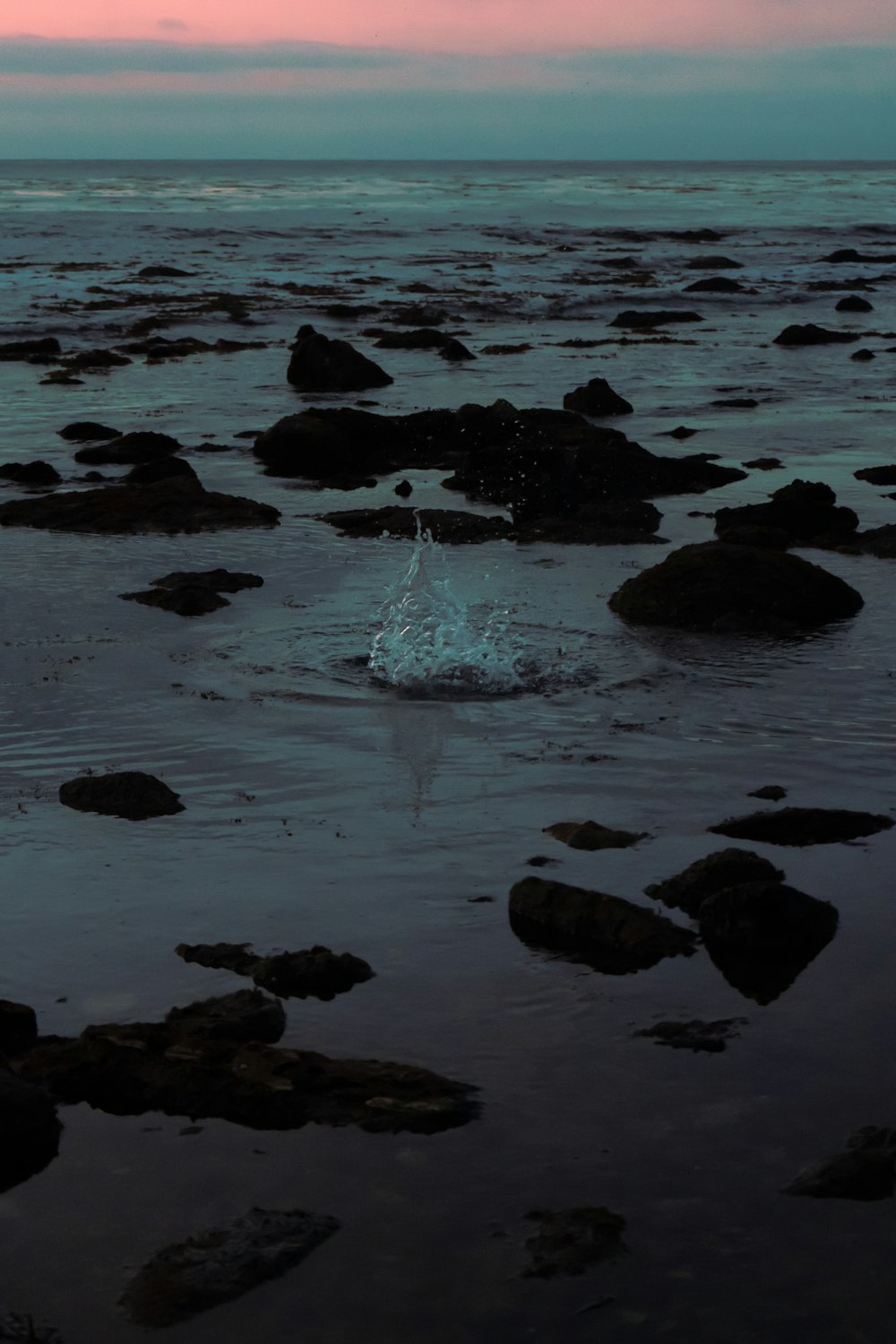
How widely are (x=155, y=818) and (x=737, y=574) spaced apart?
18.8ft

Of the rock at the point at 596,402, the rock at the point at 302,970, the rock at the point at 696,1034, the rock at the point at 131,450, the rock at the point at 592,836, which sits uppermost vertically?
the rock at the point at 596,402

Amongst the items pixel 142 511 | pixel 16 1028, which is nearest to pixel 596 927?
pixel 16 1028

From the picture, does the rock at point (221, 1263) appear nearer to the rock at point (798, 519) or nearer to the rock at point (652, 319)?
the rock at point (798, 519)

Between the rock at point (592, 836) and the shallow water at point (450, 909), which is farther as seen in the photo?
the rock at point (592, 836)

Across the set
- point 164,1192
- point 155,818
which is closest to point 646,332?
point 155,818

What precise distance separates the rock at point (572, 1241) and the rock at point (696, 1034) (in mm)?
1121

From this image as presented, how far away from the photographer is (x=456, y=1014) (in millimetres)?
6137

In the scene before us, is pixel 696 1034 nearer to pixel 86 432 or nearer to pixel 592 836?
pixel 592 836

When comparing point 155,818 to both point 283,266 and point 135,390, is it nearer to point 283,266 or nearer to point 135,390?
point 135,390

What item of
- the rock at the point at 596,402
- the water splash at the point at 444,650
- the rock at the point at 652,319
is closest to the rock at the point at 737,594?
the water splash at the point at 444,650

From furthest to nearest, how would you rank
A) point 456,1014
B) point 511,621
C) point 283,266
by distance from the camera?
point 283,266, point 511,621, point 456,1014

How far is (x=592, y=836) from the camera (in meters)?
7.74

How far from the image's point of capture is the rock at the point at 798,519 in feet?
50.2

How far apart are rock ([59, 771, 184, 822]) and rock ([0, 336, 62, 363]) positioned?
2361cm
